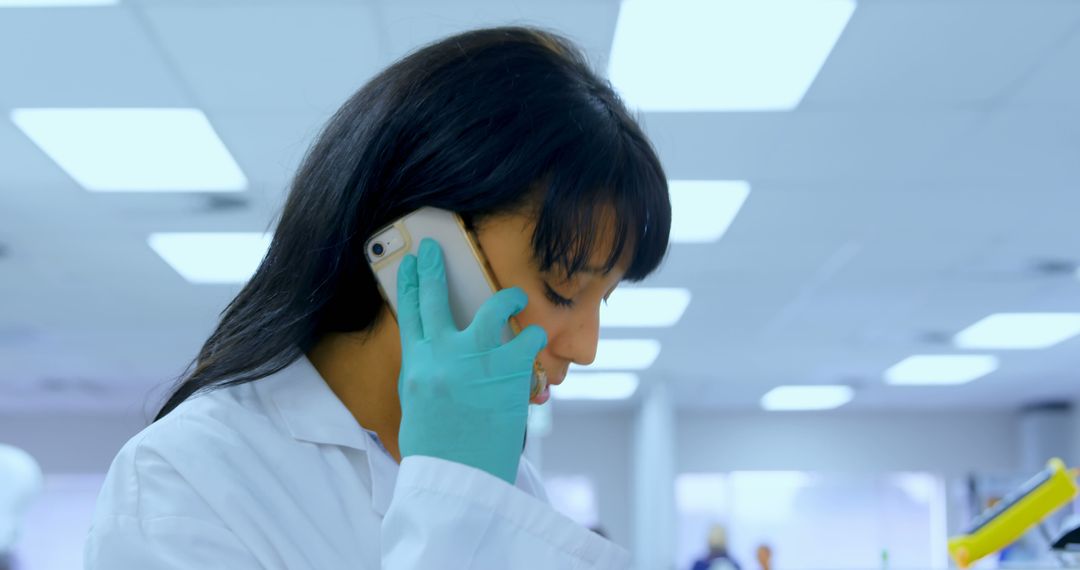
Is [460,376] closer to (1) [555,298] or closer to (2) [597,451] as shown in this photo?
(1) [555,298]

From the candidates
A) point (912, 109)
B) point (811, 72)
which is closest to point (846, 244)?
Answer: point (912, 109)

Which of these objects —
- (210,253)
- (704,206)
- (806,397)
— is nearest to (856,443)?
(806,397)

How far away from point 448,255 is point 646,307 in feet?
23.1

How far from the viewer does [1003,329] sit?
8.66 meters

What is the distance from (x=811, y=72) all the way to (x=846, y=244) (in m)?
2.49

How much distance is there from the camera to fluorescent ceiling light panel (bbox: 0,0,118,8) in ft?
11.3

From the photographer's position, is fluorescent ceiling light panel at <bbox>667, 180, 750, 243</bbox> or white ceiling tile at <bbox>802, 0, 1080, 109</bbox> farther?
fluorescent ceiling light panel at <bbox>667, 180, 750, 243</bbox>

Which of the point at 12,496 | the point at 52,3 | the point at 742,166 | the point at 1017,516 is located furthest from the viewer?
the point at 742,166

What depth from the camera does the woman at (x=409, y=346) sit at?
0.88 meters

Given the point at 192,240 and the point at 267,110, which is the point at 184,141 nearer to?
the point at 267,110

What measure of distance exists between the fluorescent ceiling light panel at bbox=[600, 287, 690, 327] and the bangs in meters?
6.14

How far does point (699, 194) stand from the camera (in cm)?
542

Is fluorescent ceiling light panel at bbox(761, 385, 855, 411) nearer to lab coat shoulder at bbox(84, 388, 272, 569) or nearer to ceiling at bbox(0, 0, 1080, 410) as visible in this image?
ceiling at bbox(0, 0, 1080, 410)

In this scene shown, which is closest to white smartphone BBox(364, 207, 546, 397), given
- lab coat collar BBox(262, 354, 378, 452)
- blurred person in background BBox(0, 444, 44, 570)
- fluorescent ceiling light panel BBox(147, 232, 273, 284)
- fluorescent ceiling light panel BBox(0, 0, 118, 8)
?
lab coat collar BBox(262, 354, 378, 452)
